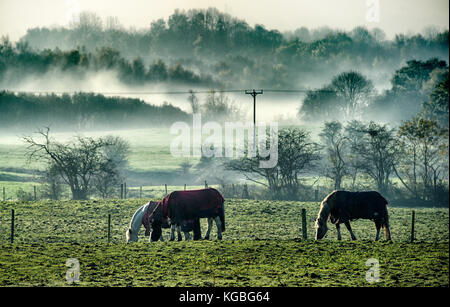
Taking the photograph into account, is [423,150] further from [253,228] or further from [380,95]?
[380,95]

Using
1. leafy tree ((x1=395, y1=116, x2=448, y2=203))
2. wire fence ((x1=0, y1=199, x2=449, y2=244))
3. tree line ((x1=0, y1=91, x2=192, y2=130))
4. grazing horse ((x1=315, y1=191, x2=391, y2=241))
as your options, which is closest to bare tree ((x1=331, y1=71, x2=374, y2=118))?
tree line ((x1=0, y1=91, x2=192, y2=130))

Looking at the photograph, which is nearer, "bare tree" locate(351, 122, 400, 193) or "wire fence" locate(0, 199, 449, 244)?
"wire fence" locate(0, 199, 449, 244)

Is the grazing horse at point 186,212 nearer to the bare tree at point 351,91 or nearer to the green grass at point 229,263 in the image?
the green grass at point 229,263

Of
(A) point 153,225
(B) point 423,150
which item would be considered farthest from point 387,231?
(B) point 423,150

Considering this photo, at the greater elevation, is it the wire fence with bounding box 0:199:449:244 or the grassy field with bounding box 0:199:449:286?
the grassy field with bounding box 0:199:449:286

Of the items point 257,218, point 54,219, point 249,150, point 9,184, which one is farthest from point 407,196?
point 9,184

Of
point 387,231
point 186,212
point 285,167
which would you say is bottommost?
point 387,231

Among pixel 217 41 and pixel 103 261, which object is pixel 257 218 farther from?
pixel 217 41

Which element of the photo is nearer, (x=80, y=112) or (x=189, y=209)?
(x=189, y=209)

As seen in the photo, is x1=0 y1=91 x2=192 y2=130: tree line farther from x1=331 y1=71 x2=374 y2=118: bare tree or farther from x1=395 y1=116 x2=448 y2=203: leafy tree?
x1=395 y1=116 x2=448 y2=203: leafy tree

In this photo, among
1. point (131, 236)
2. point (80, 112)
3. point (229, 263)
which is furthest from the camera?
point (80, 112)

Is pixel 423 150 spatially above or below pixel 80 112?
below

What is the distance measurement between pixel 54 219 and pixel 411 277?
25.2 meters

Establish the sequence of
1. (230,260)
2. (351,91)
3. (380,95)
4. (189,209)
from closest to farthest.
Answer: (230,260), (189,209), (351,91), (380,95)
